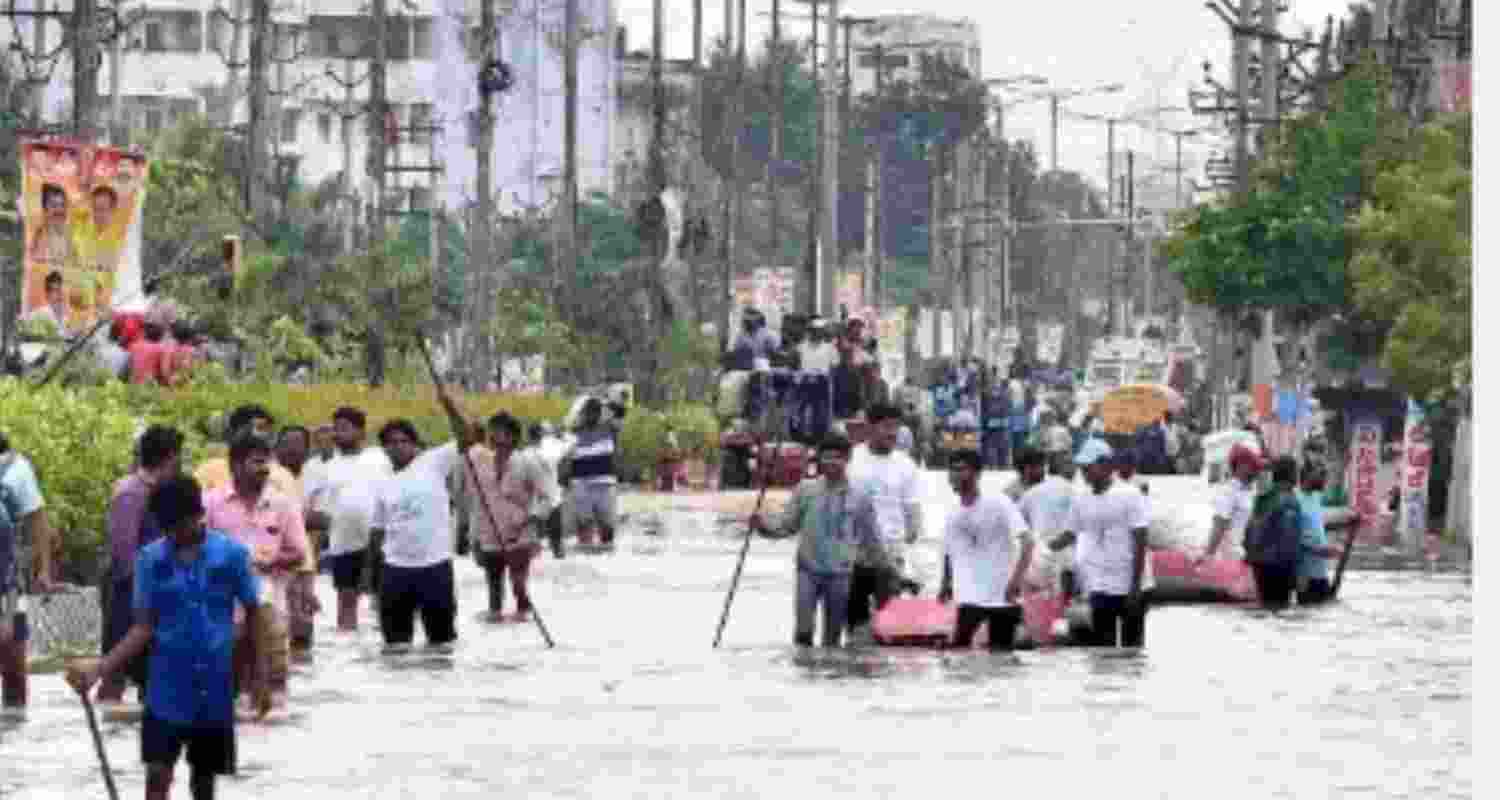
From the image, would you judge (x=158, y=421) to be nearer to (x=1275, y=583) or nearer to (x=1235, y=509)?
(x=1235, y=509)

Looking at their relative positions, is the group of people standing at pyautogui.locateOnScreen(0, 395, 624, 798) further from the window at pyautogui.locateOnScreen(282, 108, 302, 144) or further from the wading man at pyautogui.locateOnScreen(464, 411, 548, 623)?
the window at pyautogui.locateOnScreen(282, 108, 302, 144)

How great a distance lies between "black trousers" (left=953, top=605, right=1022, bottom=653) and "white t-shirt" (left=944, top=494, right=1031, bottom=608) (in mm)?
398

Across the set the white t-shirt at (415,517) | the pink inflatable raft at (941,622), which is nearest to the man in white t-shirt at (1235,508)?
the pink inflatable raft at (941,622)

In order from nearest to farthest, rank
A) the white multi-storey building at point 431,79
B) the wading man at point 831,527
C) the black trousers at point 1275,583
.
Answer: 1. the wading man at point 831,527
2. the black trousers at point 1275,583
3. the white multi-storey building at point 431,79

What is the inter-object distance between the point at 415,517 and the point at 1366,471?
29030 millimetres

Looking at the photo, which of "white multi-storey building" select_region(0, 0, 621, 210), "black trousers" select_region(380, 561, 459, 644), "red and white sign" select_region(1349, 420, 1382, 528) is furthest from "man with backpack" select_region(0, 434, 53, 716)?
"white multi-storey building" select_region(0, 0, 621, 210)

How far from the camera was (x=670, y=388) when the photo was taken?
272 feet

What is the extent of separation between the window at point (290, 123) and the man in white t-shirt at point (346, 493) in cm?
11211

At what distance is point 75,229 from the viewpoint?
36812mm

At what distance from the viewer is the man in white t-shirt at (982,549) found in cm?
2967

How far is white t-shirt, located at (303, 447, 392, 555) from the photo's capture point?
32438 mm

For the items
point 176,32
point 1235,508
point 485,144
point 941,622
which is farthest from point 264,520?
point 176,32

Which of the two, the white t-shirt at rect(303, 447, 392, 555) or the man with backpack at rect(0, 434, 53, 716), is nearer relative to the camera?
the man with backpack at rect(0, 434, 53, 716)

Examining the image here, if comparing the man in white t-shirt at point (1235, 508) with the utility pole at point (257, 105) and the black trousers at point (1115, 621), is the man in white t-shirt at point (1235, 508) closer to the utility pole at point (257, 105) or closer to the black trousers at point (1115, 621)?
the black trousers at point (1115, 621)
